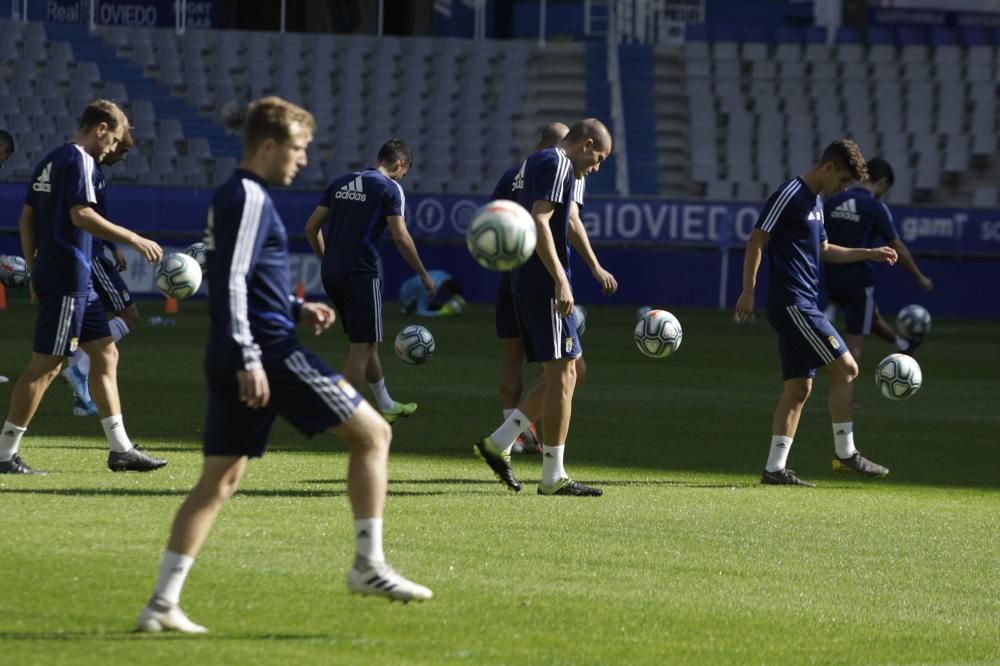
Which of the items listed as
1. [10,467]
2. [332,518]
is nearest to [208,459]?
[332,518]

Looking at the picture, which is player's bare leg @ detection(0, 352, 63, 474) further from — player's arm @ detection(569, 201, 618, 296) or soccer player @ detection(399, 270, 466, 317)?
soccer player @ detection(399, 270, 466, 317)

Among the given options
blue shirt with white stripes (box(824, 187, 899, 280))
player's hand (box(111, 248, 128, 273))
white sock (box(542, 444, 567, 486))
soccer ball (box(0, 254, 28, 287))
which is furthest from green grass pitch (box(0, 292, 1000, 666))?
soccer ball (box(0, 254, 28, 287))

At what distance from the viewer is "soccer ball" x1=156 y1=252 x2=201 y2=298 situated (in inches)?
522

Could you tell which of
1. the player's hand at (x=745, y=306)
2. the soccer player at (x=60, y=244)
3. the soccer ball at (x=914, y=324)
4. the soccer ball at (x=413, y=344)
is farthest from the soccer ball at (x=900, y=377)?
the soccer ball at (x=914, y=324)

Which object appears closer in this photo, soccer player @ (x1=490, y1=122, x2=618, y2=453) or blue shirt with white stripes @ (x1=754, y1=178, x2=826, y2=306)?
blue shirt with white stripes @ (x1=754, y1=178, x2=826, y2=306)

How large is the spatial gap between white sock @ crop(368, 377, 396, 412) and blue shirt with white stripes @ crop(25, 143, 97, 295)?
4.05 meters

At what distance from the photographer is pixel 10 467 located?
10.0 metres

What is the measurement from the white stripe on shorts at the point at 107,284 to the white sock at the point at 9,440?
201cm

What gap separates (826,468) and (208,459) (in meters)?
6.87

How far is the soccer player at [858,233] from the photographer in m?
16.0

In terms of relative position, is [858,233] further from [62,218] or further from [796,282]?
[62,218]

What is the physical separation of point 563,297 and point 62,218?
282cm

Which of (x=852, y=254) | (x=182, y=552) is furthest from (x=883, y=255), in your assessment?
(x=182, y=552)

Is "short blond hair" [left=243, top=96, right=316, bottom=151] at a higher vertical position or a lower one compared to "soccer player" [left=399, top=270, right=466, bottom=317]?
higher
